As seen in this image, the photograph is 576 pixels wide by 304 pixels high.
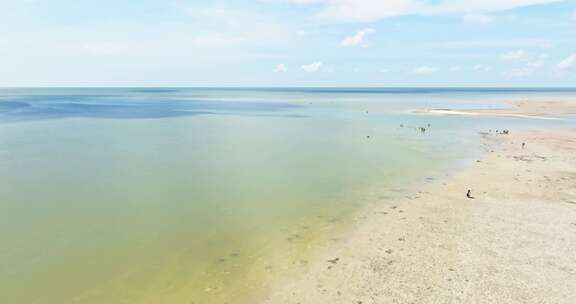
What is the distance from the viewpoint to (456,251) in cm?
1683

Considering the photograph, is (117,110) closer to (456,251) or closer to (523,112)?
(523,112)

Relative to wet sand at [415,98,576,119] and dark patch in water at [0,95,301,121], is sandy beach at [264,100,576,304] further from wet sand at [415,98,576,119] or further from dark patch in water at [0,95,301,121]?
dark patch in water at [0,95,301,121]

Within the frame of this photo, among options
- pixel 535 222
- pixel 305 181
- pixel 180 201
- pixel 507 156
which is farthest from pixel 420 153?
pixel 180 201

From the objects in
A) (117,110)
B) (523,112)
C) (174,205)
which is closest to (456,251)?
(174,205)

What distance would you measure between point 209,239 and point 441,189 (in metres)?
16.1

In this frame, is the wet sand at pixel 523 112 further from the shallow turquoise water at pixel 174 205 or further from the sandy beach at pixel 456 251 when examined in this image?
the sandy beach at pixel 456 251

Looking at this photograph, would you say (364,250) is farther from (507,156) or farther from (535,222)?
(507,156)

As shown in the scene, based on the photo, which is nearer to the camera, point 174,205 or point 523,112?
point 174,205

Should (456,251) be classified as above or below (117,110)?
below

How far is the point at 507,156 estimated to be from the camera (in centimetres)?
3719

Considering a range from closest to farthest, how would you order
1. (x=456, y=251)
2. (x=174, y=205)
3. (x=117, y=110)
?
(x=456, y=251) → (x=174, y=205) → (x=117, y=110)

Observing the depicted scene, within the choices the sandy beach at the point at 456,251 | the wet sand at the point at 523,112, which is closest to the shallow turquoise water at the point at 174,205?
the sandy beach at the point at 456,251

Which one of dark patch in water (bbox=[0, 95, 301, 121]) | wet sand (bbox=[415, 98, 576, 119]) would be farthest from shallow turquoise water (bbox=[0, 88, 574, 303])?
wet sand (bbox=[415, 98, 576, 119])

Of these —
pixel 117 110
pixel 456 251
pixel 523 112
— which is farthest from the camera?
pixel 117 110
